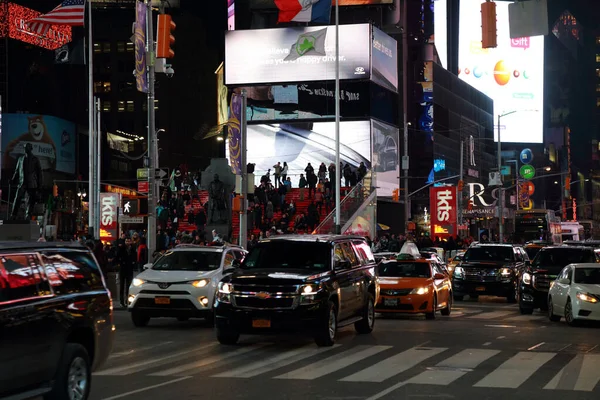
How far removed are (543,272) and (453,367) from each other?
489 inches

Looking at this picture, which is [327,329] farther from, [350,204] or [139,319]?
[350,204]

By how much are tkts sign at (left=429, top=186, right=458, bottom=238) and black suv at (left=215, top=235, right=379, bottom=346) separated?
29872mm

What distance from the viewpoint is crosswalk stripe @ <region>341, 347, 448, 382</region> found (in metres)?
13.2

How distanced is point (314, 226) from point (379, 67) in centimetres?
Answer: 2971

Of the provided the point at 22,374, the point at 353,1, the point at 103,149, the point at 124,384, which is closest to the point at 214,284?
the point at 124,384

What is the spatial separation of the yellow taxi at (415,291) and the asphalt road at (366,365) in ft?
6.60

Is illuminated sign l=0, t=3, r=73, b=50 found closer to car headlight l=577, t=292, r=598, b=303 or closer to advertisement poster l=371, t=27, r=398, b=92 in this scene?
advertisement poster l=371, t=27, r=398, b=92

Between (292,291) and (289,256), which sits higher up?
(289,256)

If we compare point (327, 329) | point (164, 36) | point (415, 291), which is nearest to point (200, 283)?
point (327, 329)

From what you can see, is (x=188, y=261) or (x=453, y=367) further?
(x=188, y=261)

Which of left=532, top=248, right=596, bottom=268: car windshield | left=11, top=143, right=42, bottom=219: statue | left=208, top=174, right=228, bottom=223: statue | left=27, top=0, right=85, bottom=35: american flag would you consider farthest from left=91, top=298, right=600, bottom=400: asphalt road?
left=208, top=174, right=228, bottom=223: statue

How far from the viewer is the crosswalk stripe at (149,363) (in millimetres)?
13766

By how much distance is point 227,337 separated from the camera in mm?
17234

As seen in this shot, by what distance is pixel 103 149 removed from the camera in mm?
112875
